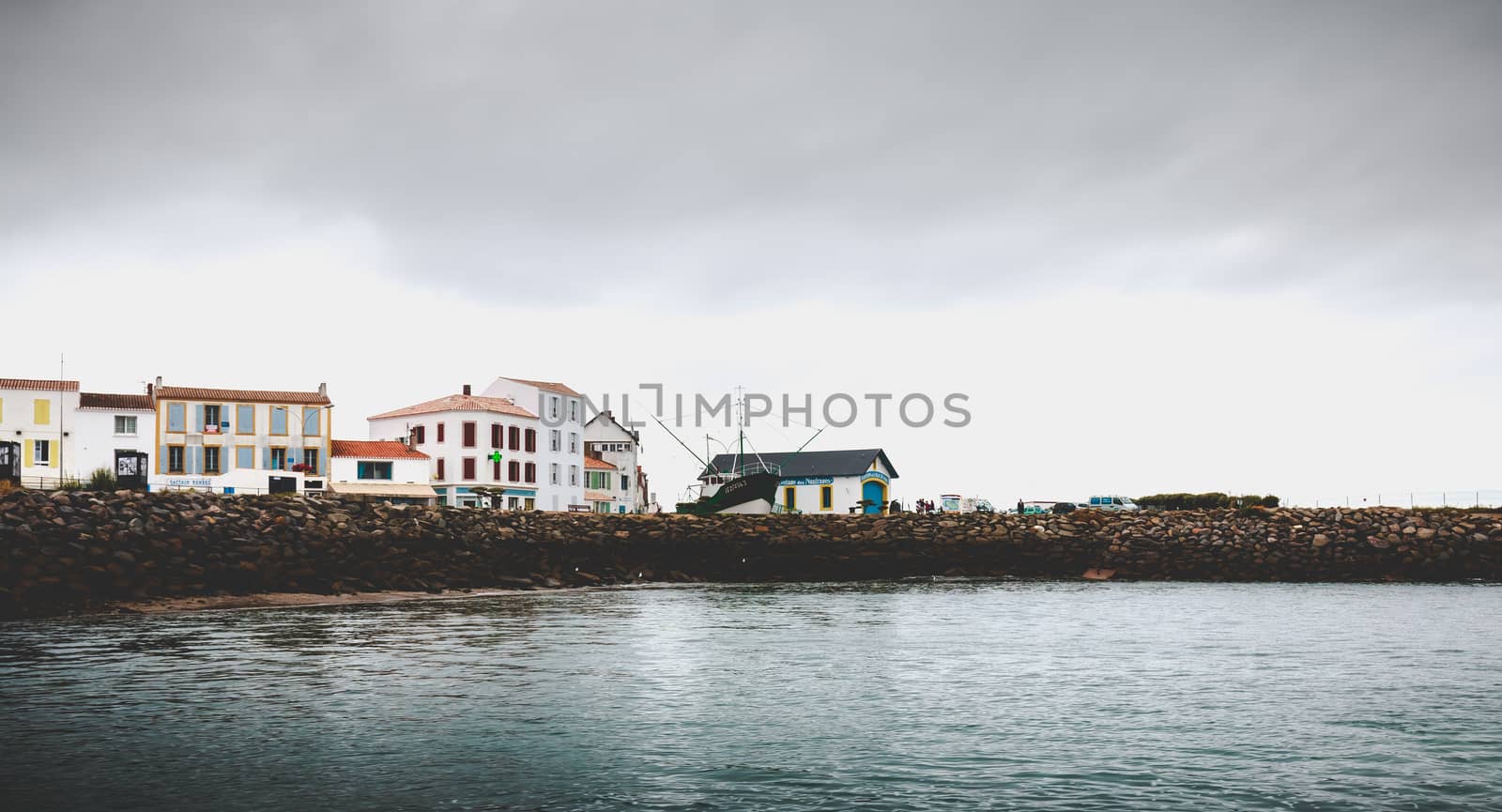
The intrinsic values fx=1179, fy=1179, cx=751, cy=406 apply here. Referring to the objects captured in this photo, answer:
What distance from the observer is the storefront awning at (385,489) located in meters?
73.2

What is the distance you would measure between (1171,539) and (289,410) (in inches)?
2538

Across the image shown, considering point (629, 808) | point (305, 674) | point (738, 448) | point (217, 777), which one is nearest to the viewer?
point (629, 808)

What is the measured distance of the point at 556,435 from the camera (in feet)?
362

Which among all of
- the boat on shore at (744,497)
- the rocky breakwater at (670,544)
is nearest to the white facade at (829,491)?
the boat on shore at (744,497)

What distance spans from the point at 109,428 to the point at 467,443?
87.1 ft

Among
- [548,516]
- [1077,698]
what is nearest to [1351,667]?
[1077,698]

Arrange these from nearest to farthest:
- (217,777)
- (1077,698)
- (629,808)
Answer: (629,808), (217,777), (1077,698)

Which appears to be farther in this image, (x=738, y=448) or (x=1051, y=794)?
(x=738, y=448)

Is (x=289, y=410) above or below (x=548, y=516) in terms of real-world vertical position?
above

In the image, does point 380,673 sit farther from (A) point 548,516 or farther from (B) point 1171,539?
(B) point 1171,539

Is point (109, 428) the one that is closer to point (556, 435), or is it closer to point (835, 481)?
point (556, 435)

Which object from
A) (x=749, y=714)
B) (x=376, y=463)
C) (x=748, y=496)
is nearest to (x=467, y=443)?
(x=376, y=463)

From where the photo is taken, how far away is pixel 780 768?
14359 millimetres

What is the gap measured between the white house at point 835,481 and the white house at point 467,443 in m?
18.9
